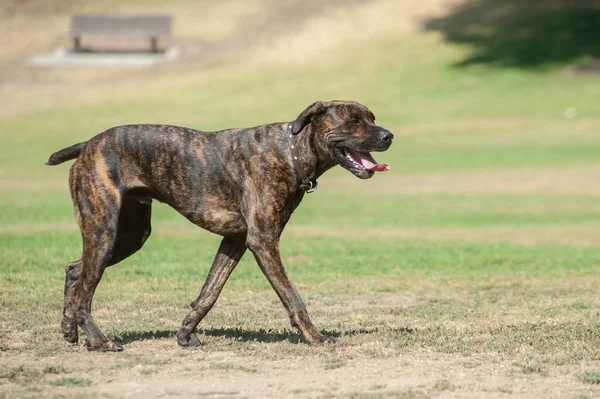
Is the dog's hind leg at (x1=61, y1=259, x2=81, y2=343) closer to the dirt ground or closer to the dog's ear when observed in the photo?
the dirt ground

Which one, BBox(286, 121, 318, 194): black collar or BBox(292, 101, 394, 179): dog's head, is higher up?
BBox(292, 101, 394, 179): dog's head

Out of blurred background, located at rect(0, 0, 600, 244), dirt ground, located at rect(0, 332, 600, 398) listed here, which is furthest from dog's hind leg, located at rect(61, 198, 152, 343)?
blurred background, located at rect(0, 0, 600, 244)

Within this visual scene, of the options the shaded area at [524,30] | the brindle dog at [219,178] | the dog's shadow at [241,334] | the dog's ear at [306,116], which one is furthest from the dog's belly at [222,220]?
the shaded area at [524,30]

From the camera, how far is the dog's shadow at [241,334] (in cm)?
895

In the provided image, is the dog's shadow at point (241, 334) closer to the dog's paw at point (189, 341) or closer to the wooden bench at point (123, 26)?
the dog's paw at point (189, 341)

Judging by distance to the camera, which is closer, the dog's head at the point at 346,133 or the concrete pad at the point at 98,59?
the dog's head at the point at 346,133

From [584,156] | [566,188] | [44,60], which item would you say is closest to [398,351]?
[566,188]

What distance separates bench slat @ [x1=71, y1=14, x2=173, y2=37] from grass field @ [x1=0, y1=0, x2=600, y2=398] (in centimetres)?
1462

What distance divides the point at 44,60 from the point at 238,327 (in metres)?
49.5

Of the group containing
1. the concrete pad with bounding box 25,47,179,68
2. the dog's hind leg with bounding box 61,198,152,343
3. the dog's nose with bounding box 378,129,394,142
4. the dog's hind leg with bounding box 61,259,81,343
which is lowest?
the dog's hind leg with bounding box 61,259,81,343

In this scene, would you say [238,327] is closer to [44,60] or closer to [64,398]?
[64,398]

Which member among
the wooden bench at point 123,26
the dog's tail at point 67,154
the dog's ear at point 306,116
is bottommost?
the dog's tail at point 67,154

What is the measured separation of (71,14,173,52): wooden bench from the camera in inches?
2251

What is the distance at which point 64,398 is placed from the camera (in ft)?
21.7
